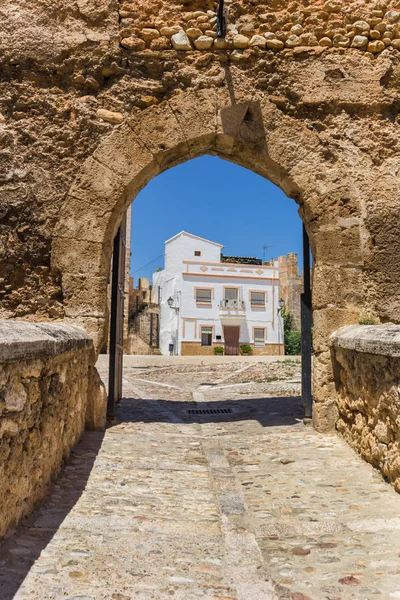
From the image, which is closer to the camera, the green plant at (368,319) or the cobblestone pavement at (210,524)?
the cobblestone pavement at (210,524)

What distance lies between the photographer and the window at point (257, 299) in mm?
32438

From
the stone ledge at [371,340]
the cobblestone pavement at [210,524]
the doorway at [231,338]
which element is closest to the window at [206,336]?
the doorway at [231,338]

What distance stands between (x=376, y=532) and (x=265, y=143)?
3.75 metres

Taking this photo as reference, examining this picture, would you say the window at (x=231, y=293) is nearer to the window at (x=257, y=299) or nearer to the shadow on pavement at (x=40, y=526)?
the window at (x=257, y=299)

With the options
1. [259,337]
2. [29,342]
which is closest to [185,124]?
[29,342]

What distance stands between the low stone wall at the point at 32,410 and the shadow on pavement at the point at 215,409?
222cm

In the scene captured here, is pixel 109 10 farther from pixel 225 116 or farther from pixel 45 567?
pixel 45 567

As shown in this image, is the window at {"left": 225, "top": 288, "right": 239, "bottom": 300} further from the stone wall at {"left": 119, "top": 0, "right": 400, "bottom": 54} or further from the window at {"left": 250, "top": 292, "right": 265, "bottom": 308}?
the stone wall at {"left": 119, "top": 0, "right": 400, "bottom": 54}

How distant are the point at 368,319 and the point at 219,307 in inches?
1064

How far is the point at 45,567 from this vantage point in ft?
6.78

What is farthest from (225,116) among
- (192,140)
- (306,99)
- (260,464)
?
(260,464)

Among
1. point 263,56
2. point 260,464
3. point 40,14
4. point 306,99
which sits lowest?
point 260,464

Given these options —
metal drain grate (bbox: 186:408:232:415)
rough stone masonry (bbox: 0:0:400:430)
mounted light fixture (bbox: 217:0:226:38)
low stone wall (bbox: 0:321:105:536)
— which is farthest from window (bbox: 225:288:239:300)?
low stone wall (bbox: 0:321:105:536)

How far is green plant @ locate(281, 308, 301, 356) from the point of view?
32.6 meters
